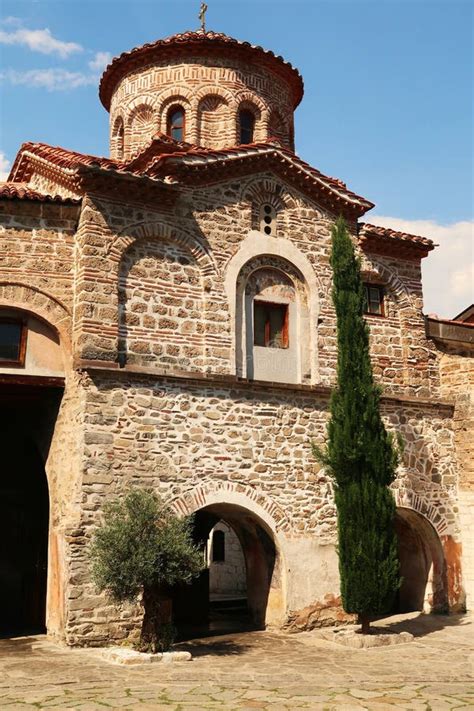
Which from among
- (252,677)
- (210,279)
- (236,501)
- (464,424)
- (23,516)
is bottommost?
(252,677)

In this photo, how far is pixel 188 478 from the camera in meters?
11.2

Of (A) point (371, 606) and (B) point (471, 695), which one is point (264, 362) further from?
(B) point (471, 695)

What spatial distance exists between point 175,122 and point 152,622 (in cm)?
1142

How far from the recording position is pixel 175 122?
55.3 feet

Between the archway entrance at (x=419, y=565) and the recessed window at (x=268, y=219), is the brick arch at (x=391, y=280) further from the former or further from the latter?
the archway entrance at (x=419, y=565)

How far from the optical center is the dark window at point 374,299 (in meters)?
14.1

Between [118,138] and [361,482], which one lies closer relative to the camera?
[361,482]

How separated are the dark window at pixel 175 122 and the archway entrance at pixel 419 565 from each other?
9.55 m

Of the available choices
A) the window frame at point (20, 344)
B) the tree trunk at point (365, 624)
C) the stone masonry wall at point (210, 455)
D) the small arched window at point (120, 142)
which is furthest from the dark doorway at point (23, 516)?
the small arched window at point (120, 142)

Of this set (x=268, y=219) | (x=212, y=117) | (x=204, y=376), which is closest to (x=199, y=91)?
(x=212, y=117)

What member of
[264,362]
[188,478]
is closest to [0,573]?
[188,478]

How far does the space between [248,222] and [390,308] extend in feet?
11.0

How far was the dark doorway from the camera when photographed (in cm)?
1248

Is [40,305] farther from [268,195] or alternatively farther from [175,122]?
[175,122]
